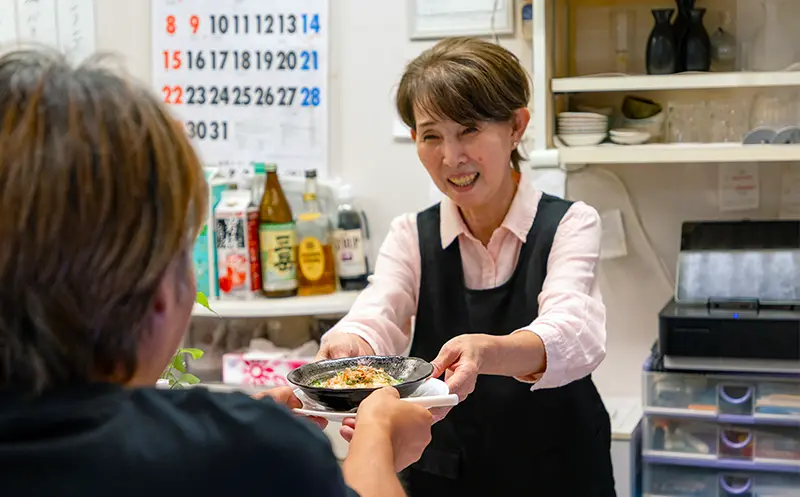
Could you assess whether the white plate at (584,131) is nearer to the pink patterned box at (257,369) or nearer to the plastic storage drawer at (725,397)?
the plastic storage drawer at (725,397)

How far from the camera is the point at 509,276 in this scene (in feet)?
5.63

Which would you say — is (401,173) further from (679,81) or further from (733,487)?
(733,487)

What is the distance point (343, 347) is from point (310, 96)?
1.30 metres

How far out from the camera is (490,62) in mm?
1601

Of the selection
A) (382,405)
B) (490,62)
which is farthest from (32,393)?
(490,62)

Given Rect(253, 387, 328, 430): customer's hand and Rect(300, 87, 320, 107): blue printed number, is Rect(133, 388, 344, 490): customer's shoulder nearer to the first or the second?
Rect(253, 387, 328, 430): customer's hand

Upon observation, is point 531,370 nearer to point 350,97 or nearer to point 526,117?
point 526,117

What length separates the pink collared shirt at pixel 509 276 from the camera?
151 cm

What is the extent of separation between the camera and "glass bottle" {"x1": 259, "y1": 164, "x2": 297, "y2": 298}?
2.51 metres

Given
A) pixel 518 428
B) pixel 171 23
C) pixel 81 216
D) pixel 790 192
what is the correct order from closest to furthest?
pixel 81 216 → pixel 518 428 → pixel 790 192 → pixel 171 23

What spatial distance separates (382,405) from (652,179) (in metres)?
1.54

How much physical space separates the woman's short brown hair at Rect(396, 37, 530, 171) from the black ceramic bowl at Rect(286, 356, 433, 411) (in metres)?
0.46

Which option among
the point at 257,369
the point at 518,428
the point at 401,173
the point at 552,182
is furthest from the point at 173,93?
the point at 518,428

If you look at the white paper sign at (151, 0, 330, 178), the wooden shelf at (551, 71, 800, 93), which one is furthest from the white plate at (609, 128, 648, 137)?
the white paper sign at (151, 0, 330, 178)
